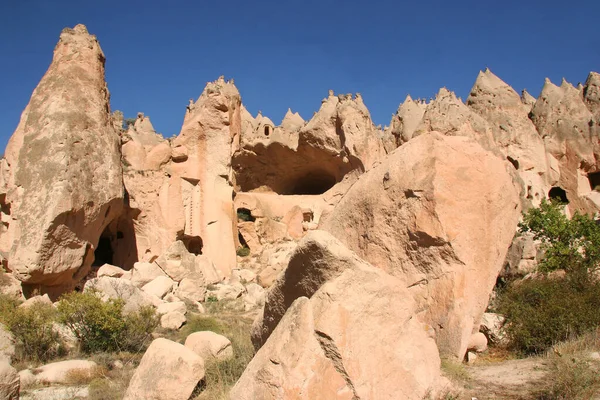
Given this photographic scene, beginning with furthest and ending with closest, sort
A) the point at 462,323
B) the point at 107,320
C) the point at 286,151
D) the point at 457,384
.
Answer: the point at 286,151 < the point at 107,320 < the point at 462,323 < the point at 457,384

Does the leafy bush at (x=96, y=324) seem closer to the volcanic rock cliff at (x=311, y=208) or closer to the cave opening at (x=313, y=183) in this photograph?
the volcanic rock cliff at (x=311, y=208)

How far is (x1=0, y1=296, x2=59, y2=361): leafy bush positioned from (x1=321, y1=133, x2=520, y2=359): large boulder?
3.69 m

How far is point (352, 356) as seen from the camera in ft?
9.37

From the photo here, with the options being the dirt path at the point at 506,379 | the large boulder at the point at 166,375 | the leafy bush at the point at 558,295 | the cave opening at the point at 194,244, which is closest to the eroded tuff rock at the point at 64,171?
the cave opening at the point at 194,244

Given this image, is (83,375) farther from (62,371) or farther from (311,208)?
(311,208)

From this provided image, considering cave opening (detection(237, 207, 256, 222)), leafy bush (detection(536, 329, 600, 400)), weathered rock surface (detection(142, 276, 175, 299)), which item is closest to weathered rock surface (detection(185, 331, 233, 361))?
leafy bush (detection(536, 329, 600, 400))

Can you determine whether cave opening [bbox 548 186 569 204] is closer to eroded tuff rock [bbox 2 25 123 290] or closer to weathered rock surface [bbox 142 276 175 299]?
weathered rock surface [bbox 142 276 175 299]

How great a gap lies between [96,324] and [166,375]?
8.51 ft

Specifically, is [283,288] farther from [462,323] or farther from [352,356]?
[462,323]

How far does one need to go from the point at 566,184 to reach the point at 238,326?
47.5ft

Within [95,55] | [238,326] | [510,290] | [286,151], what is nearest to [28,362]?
[238,326]

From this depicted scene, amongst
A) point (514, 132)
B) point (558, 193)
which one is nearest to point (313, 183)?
point (514, 132)

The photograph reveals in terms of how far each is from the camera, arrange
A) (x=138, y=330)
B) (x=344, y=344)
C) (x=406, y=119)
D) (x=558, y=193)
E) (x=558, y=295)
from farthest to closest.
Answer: (x=558, y=193) < (x=406, y=119) < (x=138, y=330) < (x=558, y=295) < (x=344, y=344)

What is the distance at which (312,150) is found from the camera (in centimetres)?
1678
